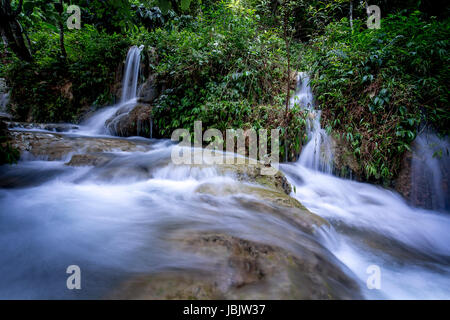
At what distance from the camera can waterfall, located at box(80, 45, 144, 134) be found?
19.5 feet

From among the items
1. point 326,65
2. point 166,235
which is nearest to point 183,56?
point 326,65

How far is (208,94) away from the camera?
495cm

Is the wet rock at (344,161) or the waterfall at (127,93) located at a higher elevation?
the waterfall at (127,93)

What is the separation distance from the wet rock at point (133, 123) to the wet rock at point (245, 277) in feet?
15.5

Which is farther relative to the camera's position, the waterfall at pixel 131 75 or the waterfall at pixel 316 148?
the waterfall at pixel 131 75

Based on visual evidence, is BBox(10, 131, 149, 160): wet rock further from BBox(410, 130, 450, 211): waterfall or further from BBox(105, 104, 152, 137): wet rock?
BBox(410, 130, 450, 211): waterfall

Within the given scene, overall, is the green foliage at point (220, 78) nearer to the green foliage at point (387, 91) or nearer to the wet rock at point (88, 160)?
the green foliage at point (387, 91)

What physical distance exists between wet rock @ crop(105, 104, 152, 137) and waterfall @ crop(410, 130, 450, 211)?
5947 millimetres

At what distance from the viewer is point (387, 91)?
380 cm

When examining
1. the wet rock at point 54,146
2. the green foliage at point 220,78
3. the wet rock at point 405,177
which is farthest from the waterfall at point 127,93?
the wet rock at point 405,177

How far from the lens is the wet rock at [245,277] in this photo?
88 centimetres

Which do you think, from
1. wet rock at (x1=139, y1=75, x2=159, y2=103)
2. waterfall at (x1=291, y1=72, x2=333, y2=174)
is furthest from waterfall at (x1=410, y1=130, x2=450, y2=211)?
wet rock at (x1=139, y1=75, x2=159, y2=103)
